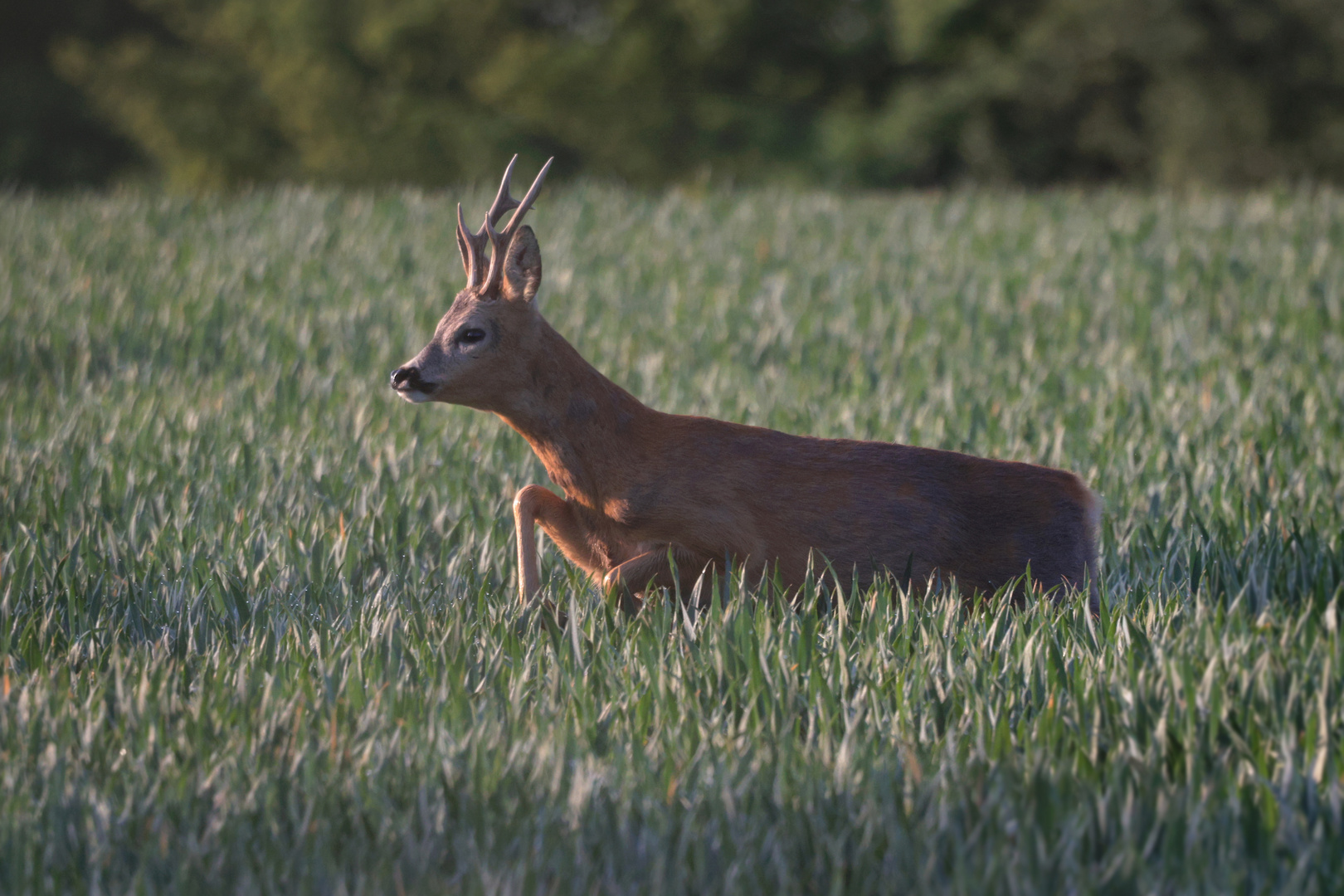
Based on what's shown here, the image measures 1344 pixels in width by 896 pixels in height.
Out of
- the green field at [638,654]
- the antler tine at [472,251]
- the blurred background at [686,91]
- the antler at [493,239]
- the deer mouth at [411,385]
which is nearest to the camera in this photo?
the green field at [638,654]

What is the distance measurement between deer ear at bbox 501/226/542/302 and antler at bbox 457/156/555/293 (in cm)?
2

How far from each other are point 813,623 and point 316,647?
1.25 metres

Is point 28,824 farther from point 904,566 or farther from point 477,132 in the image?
point 477,132

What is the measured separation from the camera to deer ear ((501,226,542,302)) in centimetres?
382

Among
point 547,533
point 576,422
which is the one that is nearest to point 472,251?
point 576,422

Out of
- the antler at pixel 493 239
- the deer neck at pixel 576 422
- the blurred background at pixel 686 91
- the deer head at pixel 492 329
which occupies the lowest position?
the deer neck at pixel 576 422

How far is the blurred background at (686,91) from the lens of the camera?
2466cm

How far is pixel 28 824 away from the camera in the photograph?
2592 millimetres

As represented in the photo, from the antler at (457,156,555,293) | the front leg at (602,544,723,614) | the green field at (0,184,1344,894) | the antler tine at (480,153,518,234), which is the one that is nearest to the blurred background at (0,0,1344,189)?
the green field at (0,184,1344,894)

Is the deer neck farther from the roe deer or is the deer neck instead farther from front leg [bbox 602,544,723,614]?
front leg [bbox 602,544,723,614]

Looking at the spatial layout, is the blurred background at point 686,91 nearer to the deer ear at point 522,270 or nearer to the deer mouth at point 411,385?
the deer ear at point 522,270

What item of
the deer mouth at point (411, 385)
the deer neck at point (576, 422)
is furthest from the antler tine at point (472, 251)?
the deer mouth at point (411, 385)

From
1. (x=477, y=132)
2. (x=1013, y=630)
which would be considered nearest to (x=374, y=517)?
(x=1013, y=630)

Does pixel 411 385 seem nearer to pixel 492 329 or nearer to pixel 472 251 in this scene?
pixel 492 329
